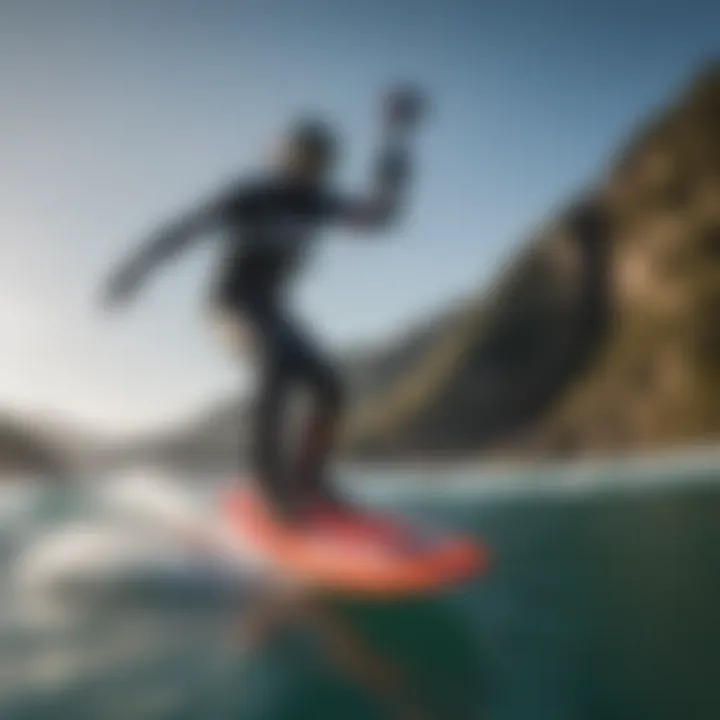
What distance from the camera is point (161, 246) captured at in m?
1.30

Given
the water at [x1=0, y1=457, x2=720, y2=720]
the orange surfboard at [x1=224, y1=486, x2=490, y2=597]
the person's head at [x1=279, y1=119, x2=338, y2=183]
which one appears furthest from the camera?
the person's head at [x1=279, y1=119, x2=338, y2=183]

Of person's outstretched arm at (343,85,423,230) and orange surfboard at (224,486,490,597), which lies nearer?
orange surfboard at (224,486,490,597)

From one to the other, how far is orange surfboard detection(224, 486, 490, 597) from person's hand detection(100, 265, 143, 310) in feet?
0.99

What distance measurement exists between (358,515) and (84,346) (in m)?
0.44

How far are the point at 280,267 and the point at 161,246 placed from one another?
0.53ft

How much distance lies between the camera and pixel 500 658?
1146 millimetres

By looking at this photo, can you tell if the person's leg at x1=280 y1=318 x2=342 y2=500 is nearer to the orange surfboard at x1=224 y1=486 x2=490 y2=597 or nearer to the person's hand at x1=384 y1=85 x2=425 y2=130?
the orange surfboard at x1=224 y1=486 x2=490 y2=597

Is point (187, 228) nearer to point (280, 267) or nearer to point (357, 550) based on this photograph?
point (280, 267)

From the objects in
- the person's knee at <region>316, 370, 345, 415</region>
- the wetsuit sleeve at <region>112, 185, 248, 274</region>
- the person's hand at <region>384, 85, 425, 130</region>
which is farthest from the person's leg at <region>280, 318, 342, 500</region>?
the person's hand at <region>384, 85, 425, 130</region>

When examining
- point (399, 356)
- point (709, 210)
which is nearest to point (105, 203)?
point (399, 356)

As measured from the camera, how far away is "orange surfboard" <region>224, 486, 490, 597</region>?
1208mm

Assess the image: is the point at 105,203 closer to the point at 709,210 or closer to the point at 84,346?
the point at 84,346

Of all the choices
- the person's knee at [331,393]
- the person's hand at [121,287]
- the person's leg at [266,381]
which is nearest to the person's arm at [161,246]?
the person's hand at [121,287]

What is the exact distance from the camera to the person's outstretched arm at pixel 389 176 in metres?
1.33
